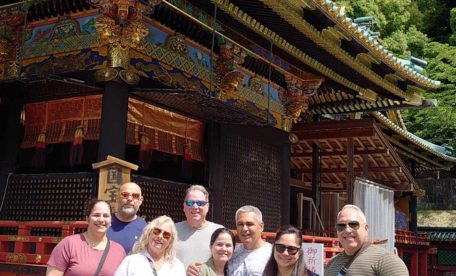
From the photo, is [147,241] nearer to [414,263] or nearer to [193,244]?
[193,244]

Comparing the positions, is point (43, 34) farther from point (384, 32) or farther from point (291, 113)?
point (384, 32)

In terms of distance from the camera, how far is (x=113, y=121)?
22.2 ft

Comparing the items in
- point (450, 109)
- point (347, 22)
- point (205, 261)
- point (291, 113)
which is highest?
point (450, 109)

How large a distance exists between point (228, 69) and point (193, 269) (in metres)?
5.42

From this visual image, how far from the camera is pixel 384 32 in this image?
30016mm

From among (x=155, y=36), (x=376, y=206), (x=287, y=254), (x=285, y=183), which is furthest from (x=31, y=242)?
(x=376, y=206)

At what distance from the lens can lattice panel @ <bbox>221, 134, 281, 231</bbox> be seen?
9.09 metres

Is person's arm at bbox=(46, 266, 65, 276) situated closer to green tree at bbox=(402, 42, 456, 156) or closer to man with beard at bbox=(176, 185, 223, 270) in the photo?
man with beard at bbox=(176, 185, 223, 270)

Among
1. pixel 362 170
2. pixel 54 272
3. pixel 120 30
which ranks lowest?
pixel 54 272

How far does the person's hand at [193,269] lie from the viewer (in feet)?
11.6

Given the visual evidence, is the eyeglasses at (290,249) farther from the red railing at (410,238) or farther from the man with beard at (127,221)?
the red railing at (410,238)

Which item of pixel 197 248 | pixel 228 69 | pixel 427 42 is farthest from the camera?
pixel 427 42

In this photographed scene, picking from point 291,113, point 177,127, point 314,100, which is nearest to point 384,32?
point 314,100

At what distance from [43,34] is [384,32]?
2549 centimetres
